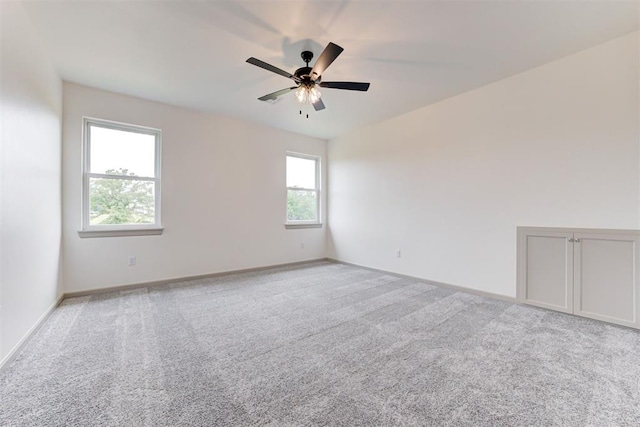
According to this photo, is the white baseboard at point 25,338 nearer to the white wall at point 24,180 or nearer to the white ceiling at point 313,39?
the white wall at point 24,180

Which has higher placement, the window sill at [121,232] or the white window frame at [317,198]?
the white window frame at [317,198]

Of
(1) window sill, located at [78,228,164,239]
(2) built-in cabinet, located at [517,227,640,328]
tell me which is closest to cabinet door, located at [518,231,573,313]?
(2) built-in cabinet, located at [517,227,640,328]

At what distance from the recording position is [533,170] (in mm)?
2908

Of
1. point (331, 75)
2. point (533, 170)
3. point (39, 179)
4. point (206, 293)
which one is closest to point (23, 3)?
point (39, 179)

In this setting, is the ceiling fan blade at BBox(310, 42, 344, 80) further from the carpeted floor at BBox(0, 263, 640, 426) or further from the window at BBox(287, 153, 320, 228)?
the window at BBox(287, 153, 320, 228)

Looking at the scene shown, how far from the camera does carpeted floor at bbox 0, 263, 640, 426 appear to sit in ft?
4.50

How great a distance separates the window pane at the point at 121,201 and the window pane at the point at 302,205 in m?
2.32

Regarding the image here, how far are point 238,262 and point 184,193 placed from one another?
1425mm

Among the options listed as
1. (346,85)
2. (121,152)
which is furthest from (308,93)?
(121,152)

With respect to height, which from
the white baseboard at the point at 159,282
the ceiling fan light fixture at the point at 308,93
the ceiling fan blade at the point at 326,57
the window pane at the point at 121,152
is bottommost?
the white baseboard at the point at 159,282

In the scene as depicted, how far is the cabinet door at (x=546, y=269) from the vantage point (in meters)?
2.69

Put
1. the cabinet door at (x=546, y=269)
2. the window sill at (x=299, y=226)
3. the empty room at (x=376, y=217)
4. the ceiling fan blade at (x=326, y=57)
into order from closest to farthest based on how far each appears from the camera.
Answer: the empty room at (x=376, y=217), the ceiling fan blade at (x=326, y=57), the cabinet door at (x=546, y=269), the window sill at (x=299, y=226)

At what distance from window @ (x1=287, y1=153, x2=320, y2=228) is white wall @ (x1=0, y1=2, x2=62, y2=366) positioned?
330cm

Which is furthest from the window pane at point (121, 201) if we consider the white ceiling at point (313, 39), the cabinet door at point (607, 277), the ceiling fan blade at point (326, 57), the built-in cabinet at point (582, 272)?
the cabinet door at point (607, 277)
